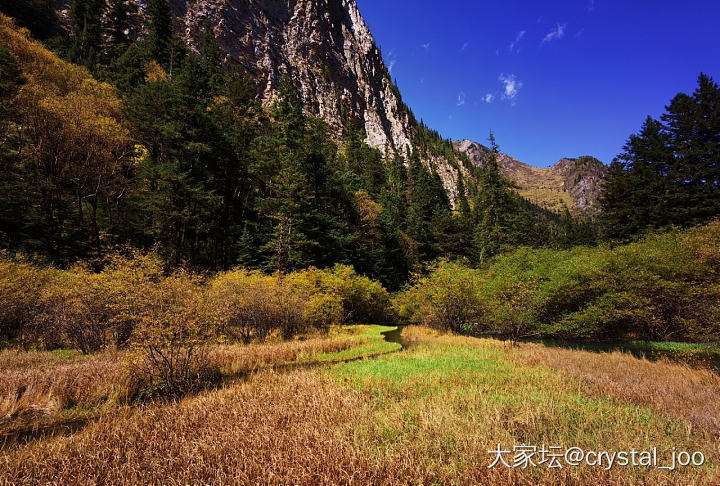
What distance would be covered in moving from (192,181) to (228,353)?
23.0 metres

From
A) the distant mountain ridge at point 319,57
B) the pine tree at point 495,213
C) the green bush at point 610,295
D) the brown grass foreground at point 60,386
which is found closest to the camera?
the brown grass foreground at point 60,386

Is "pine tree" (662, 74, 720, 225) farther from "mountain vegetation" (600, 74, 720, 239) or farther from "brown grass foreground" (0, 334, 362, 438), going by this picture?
"brown grass foreground" (0, 334, 362, 438)

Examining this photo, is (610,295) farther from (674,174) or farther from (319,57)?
(319,57)

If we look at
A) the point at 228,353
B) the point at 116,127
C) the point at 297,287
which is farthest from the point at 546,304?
the point at 116,127

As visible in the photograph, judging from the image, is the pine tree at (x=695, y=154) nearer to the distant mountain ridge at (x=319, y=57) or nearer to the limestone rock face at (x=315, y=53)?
the distant mountain ridge at (x=319, y=57)

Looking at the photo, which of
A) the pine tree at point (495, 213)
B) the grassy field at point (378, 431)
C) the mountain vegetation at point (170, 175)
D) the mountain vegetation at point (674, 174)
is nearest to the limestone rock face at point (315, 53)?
the mountain vegetation at point (170, 175)

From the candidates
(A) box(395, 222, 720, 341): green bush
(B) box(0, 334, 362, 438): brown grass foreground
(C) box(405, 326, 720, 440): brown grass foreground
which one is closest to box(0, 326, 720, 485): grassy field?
(C) box(405, 326, 720, 440): brown grass foreground

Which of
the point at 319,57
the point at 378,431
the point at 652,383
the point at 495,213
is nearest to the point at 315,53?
the point at 319,57

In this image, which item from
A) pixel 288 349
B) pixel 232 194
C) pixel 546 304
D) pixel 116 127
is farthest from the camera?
→ pixel 232 194

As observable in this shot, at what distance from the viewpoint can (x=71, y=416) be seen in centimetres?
763

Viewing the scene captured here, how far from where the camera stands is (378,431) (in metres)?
5.29

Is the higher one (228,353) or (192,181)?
(192,181)

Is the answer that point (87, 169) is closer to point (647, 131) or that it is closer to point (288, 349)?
point (288, 349)

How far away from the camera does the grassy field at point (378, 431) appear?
3949 millimetres
